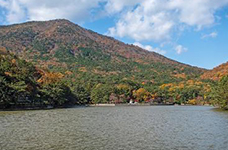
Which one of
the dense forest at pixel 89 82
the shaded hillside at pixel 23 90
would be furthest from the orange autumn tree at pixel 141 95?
the shaded hillside at pixel 23 90

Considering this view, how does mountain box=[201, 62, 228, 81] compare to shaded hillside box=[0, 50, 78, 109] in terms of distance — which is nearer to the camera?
shaded hillside box=[0, 50, 78, 109]

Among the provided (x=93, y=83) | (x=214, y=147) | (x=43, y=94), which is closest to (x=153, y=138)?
(x=214, y=147)

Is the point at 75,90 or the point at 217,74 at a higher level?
the point at 217,74

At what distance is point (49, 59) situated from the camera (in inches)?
6924

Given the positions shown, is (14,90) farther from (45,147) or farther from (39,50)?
(39,50)

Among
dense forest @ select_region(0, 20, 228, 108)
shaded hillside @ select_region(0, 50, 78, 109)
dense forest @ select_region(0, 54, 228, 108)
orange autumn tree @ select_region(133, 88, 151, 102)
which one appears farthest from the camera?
orange autumn tree @ select_region(133, 88, 151, 102)

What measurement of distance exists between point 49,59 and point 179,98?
8979 cm

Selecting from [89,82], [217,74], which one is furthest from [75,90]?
[217,74]

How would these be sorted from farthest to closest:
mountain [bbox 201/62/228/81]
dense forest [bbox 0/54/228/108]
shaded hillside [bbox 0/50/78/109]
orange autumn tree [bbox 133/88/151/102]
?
mountain [bbox 201/62/228/81] < orange autumn tree [bbox 133/88/151/102] < dense forest [bbox 0/54/228/108] < shaded hillside [bbox 0/50/78/109]

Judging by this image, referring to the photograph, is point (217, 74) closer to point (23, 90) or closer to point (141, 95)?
point (141, 95)

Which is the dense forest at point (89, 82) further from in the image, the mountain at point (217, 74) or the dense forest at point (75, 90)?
the mountain at point (217, 74)

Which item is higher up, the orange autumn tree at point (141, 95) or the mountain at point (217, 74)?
the mountain at point (217, 74)

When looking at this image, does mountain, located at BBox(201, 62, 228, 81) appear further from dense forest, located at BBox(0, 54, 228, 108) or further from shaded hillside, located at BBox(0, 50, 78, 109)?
shaded hillside, located at BBox(0, 50, 78, 109)

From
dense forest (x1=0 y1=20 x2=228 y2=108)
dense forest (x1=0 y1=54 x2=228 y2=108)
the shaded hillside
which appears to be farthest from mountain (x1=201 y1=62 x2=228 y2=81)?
the shaded hillside
